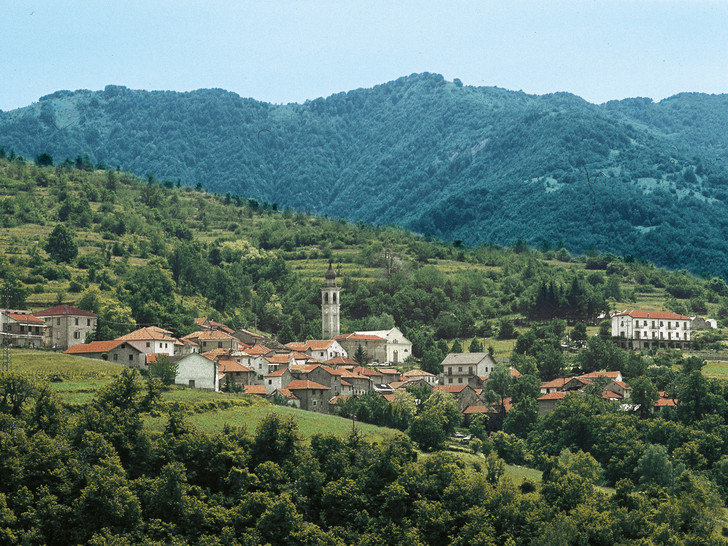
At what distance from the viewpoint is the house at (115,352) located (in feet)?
307

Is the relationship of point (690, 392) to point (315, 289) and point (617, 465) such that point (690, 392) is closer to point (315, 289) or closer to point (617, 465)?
point (617, 465)

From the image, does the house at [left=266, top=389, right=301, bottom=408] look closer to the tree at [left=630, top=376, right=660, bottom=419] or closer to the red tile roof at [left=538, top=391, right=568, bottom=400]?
the red tile roof at [left=538, top=391, right=568, bottom=400]

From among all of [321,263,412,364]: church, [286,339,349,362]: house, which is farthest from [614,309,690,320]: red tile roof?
[286,339,349,362]: house

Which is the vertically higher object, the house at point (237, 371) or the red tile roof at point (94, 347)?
the red tile roof at point (94, 347)

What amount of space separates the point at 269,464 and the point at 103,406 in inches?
445

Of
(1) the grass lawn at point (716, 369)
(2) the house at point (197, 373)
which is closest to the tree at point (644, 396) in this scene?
(1) the grass lawn at point (716, 369)

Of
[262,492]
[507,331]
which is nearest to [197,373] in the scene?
[262,492]

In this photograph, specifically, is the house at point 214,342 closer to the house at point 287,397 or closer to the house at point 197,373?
the house at point 287,397

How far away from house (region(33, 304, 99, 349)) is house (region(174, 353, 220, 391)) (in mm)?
15147

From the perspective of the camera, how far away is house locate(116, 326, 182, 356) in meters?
96.8

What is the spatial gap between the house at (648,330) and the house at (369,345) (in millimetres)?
25816

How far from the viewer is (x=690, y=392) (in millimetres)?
94250

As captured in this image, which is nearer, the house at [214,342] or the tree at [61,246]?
the house at [214,342]

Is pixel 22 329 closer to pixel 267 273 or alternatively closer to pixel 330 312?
pixel 330 312
